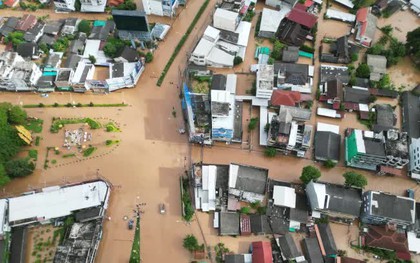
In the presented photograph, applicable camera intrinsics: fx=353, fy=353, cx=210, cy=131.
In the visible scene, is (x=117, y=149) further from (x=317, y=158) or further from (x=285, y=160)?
(x=317, y=158)

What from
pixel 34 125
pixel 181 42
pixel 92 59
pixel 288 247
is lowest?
pixel 288 247

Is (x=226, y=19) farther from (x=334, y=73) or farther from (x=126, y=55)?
(x=334, y=73)

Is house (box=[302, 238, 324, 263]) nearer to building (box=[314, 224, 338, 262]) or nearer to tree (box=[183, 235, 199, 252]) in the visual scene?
building (box=[314, 224, 338, 262])

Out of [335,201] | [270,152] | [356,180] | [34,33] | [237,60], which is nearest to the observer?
[335,201]

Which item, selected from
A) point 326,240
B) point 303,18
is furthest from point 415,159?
point 303,18

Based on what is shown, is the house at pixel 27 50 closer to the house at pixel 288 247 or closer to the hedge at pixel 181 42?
the hedge at pixel 181 42

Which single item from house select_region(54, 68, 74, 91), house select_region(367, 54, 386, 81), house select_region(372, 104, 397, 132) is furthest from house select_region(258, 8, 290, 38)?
house select_region(54, 68, 74, 91)

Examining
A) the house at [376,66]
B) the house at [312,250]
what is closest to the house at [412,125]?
the house at [376,66]
